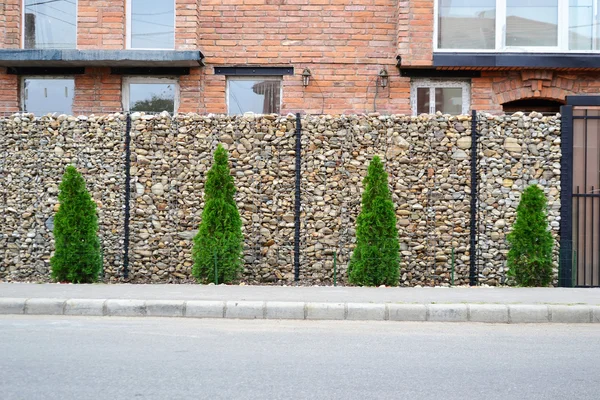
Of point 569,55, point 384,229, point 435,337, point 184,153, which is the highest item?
point 569,55

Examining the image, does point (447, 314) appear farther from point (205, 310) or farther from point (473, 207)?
point (473, 207)

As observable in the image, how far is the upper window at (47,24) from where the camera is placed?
49.3 ft

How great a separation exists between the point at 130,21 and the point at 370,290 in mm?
7985

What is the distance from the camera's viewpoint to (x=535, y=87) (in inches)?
571

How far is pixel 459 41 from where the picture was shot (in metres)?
14.6

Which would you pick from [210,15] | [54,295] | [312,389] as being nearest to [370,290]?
[54,295]

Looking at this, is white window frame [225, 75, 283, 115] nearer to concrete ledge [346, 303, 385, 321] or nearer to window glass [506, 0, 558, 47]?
window glass [506, 0, 558, 47]

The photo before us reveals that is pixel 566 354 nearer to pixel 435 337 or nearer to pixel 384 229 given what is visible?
pixel 435 337

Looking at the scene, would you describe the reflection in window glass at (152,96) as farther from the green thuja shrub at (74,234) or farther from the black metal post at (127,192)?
the green thuja shrub at (74,234)

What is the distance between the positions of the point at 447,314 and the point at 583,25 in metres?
8.31

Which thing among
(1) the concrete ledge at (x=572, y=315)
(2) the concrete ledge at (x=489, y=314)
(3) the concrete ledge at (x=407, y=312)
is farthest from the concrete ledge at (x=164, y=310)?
(1) the concrete ledge at (x=572, y=315)

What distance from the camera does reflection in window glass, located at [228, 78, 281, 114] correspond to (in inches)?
594

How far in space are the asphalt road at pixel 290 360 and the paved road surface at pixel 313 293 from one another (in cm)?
87

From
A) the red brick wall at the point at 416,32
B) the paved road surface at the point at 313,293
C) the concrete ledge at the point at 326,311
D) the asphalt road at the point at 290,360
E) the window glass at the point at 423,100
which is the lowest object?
the asphalt road at the point at 290,360
